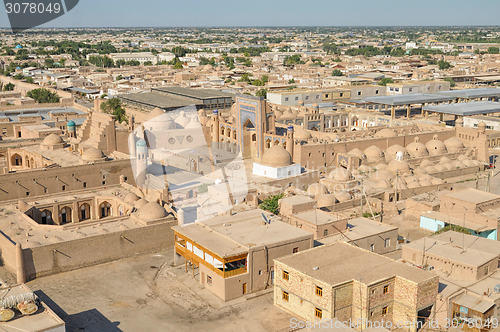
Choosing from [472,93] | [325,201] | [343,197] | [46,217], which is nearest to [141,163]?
[46,217]

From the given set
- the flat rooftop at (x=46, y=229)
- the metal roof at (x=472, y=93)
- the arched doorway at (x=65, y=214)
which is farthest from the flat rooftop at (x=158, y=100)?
the metal roof at (x=472, y=93)

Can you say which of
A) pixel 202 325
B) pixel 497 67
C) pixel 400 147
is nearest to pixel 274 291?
pixel 202 325

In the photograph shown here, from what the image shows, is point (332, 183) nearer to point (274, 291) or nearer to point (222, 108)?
point (274, 291)

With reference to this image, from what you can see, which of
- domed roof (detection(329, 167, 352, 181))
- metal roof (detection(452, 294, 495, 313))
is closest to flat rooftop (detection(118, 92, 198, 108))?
domed roof (detection(329, 167, 352, 181))

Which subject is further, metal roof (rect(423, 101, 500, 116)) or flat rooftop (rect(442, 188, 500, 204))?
metal roof (rect(423, 101, 500, 116))

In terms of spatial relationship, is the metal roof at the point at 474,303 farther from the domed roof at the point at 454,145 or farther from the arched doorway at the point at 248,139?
the domed roof at the point at 454,145

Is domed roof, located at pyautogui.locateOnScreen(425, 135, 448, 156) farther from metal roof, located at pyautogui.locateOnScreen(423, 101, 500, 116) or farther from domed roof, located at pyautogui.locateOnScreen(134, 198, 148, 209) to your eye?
domed roof, located at pyautogui.locateOnScreen(134, 198, 148, 209)
